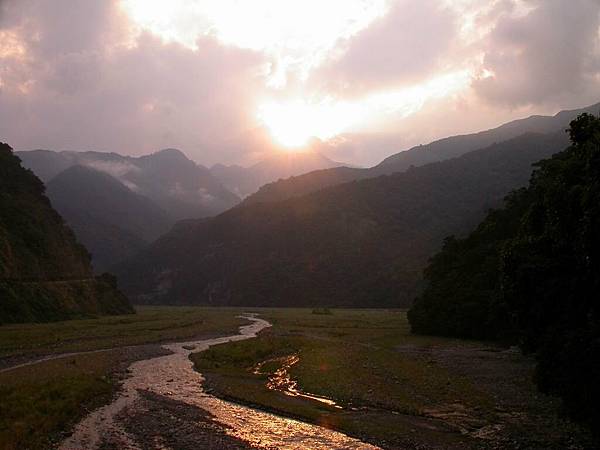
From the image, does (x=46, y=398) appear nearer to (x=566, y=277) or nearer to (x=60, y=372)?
(x=60, y=372)

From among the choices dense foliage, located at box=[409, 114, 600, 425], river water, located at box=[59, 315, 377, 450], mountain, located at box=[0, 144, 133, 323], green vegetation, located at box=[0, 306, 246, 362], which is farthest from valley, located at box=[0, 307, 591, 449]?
mountain, located at box=[0, 144, 133, 323]

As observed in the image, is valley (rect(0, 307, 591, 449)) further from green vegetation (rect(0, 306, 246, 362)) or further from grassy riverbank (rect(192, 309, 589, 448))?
green vegetation (rect(0, 306, 246, 362))

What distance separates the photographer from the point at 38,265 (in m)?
104

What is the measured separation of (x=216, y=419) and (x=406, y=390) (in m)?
13.7

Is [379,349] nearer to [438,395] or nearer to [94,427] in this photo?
[438,395]

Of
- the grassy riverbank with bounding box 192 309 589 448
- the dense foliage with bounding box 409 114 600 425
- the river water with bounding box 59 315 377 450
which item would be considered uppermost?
the dense foliage with bounding box 409 114 600 425

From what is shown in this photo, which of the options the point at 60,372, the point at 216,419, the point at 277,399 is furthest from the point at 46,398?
the point at 277,399

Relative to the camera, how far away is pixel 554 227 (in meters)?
26.5

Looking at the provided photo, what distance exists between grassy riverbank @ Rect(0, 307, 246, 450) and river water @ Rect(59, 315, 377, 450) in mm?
1104

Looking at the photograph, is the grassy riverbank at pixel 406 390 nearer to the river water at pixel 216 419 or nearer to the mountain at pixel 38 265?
the river water at pixel 216 419

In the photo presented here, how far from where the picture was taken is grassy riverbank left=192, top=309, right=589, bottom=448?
82.5ft

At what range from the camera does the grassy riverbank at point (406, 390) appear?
2514 centimetres

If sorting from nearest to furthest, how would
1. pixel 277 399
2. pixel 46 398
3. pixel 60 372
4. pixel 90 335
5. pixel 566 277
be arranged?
pixel 566 277 → pixel 46 398 → pixel 277 399 → pixel 60 372 → pixel 90 335

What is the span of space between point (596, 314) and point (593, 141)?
860 cm
